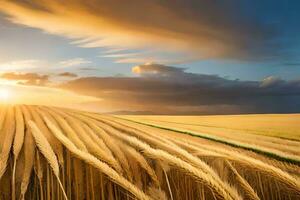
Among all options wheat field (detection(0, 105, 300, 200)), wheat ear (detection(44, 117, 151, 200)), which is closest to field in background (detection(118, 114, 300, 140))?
wheat field (detection(0, 105, 300, 200))

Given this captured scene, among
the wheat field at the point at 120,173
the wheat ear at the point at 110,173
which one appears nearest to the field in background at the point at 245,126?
the wheat field at the point at 120,173

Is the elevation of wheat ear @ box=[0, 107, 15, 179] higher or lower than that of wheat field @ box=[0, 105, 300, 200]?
higher

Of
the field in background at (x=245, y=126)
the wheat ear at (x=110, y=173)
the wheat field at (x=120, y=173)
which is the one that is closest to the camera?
the wheat ear at (x=110, y=173)

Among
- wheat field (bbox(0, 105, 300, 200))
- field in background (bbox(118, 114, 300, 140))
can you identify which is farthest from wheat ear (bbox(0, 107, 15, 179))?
field in background (bbox(118, 114, 300, 140))

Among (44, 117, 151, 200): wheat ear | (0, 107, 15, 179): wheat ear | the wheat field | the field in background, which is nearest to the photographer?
(44, 117, 151, 200): wheat ear

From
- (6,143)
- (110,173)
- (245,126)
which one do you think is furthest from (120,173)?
(245,126)

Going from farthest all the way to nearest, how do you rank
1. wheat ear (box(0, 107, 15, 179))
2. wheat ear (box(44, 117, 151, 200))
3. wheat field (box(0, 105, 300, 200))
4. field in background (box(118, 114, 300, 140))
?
1. field in background (box(118, 114, 300, 140))
2. wheat ear (box(0, 107, 15, 179))
3. wheat field (box(0, 105, 300, 200))
4. wheat ear (box(44, 117, 151, 200))

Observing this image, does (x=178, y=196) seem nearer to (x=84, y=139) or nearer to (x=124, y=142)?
(x=124, y=142)

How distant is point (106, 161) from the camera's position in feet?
7.81

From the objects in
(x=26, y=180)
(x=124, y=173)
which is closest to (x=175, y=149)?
(x=124, y=173)

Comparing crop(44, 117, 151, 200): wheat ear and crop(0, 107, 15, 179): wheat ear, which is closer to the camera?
crop(44, 117, 151, 200): wheat ear

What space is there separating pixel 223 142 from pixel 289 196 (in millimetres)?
1293

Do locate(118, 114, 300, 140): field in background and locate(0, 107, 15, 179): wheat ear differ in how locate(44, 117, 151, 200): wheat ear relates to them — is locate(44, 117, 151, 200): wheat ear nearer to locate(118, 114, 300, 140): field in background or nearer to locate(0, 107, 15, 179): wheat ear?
locate(0, 107, 15, 179): wheat ear

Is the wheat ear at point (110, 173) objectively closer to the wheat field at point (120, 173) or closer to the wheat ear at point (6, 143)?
the wheat field at point (120, 173)
